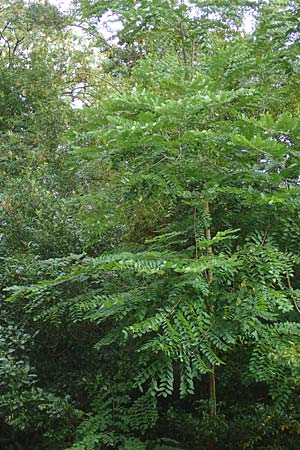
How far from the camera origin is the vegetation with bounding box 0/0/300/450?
3.11 m

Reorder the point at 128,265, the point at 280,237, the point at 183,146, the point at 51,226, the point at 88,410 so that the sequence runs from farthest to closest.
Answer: the point at 51,226 → the point at 88,410 → the point at 280,237 → the point at 183,146 → the point at 128,265

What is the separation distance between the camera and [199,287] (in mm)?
2996

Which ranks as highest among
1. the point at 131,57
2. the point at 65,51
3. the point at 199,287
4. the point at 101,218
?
the point at 65,51

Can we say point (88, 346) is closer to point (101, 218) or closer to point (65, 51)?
point (101, 218)

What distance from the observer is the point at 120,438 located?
3570mm

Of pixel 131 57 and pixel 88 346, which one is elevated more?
pixel 131 57

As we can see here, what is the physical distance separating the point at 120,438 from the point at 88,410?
720mm

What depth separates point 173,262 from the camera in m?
3.04

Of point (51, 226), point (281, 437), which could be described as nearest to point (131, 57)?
point (51, 226)

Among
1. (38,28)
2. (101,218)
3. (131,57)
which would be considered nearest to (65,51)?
(38,28)

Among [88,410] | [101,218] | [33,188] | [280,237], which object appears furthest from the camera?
[33,188]

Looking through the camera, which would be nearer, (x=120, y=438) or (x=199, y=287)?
(x=199, y=287)

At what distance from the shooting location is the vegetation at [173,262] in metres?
3.11

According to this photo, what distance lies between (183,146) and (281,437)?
1953 millimetres
